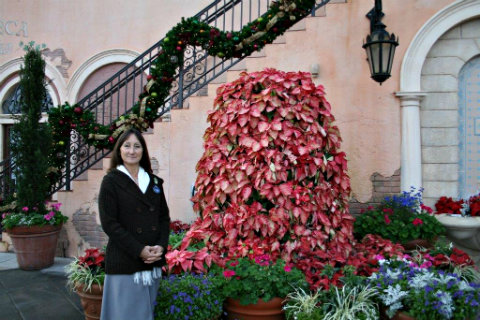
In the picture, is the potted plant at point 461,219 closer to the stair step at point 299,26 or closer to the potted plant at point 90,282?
the stair step at point 299,26

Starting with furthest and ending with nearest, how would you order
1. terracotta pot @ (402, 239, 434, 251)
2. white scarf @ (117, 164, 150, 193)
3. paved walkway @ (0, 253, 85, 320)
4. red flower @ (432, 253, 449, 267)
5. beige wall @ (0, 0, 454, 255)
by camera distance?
beige wall @ (0, 0, 454, 255), terracotta pot @ (402, 239, 434, 251), paved walkway @ (0, 253, 85, 320), red flower @ (432, 253, 449, 267), white scarf @ (117, 164, 150, 193)

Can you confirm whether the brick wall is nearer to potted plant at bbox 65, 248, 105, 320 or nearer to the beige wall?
the beige wall

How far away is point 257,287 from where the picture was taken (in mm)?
2504

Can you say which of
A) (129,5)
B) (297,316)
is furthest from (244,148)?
(129,5)

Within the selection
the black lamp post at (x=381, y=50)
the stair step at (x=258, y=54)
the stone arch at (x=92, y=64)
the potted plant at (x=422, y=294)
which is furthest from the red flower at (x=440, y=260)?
the stone arch at (x=92, y=64)

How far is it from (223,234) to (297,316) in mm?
990

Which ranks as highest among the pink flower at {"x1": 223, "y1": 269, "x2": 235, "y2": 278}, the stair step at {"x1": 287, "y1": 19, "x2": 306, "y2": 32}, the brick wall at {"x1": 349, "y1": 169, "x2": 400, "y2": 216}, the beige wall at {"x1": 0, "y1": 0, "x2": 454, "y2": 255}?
the stair step at {"x1": 287, "y1": 19, "x2": 306, "y2": 32}

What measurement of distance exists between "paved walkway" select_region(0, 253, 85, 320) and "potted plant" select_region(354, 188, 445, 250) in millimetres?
3126

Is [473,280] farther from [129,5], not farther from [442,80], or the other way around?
[129,5]

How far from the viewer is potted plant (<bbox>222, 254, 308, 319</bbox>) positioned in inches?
98.0

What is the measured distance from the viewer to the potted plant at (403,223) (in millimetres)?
3784

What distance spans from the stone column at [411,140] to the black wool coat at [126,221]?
3393mm

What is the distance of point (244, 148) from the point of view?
304cm

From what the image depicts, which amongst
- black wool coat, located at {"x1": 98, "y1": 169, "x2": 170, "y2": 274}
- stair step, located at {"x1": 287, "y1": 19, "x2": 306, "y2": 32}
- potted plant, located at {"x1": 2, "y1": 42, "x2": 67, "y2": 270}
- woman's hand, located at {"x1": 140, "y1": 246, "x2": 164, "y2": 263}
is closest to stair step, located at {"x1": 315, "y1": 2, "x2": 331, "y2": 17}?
stair step, located at {"x1": 287, "y1": 19, "x2": 306, "y2": 32}
